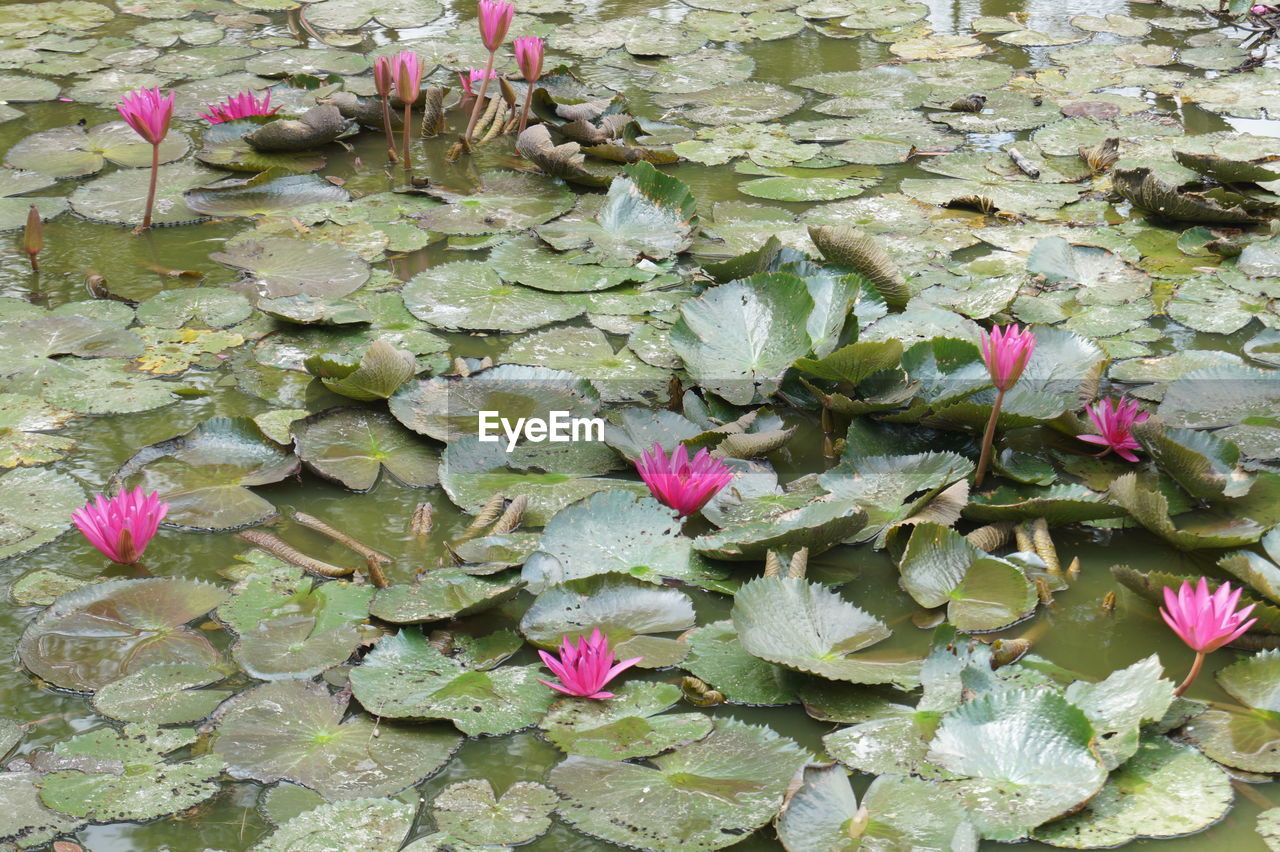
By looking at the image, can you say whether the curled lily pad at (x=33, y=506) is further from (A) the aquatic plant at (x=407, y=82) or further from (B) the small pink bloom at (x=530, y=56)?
(B) the small pink bloom at (x=530, y=56)

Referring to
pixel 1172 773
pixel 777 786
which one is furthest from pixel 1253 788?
pixel 777 786

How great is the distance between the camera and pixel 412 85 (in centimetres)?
361

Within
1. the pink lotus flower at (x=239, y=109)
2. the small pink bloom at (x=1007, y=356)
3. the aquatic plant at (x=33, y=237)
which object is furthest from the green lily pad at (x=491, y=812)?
the pink lotus flower at (x=239, y=109)

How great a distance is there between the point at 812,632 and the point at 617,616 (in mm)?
315

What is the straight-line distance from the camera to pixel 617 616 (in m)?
1.86

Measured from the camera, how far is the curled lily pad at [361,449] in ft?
7.47

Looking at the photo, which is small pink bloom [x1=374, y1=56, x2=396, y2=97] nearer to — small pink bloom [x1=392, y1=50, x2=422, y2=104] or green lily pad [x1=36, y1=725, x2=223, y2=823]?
small pink bloom [x1=392, y1=50, x2=422, y2=104]

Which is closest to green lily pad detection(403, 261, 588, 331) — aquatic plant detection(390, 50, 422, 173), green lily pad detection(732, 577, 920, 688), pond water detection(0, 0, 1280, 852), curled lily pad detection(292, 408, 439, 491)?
pond water detection(0, 0, 1280, 852)

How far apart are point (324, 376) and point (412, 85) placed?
1460mm

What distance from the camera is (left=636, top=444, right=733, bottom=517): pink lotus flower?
2.08m

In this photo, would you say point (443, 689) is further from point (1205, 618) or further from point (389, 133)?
point (389, 133)

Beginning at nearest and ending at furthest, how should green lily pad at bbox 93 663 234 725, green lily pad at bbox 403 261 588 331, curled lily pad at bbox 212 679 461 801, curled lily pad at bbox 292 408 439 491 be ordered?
curled lily pad at bbox 212 679 461 801 → green lily pad at bbox 93 663 234 725 → curled lily pad at bbox 292 408 439 491 → green lily pad at bbox 403 261 588 331

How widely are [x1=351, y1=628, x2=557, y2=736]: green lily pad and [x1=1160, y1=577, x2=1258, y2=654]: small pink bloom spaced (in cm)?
92

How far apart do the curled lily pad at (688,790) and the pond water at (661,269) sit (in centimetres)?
5
